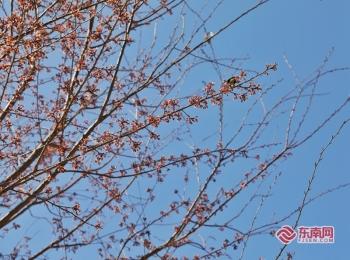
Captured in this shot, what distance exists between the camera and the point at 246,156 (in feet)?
15.2

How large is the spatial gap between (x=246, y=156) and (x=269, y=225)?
2.04ft

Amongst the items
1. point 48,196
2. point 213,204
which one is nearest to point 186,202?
point 213,204

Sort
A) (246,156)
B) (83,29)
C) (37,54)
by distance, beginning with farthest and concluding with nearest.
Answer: (83,29) → (246,156) → (37,54)

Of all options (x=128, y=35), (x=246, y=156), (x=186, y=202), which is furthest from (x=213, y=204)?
(x=128, y=35)

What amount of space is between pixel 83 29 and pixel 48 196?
1.74 metres

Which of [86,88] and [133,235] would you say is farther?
[86,88]

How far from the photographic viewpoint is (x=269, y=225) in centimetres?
460

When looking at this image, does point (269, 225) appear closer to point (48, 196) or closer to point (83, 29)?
point (48, 196)

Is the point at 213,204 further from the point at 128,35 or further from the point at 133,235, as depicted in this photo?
the point at 128,35

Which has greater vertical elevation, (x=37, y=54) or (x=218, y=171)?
(x=37, y=54)

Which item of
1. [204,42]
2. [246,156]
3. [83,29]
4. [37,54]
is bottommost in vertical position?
[246,156]

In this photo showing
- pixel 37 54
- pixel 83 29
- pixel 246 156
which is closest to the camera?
pixel 37 54

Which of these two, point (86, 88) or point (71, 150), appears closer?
point (71, 150)

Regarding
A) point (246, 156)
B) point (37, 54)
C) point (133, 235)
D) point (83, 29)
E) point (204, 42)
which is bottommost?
point (133, 235)
